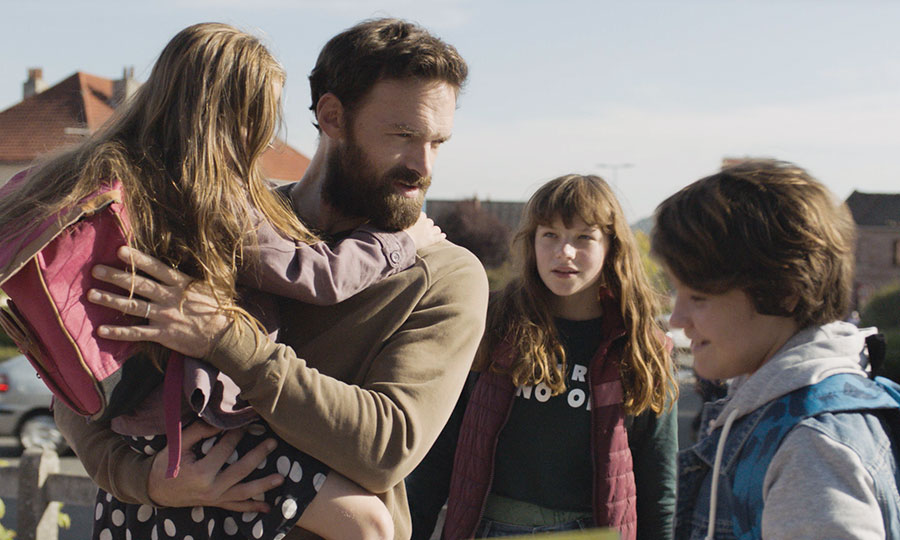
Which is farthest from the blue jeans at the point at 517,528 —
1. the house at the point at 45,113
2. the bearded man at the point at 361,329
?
the house at the point at 45,113

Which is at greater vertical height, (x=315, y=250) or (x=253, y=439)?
(x=315, y=250)

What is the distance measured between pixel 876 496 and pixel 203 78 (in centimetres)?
145

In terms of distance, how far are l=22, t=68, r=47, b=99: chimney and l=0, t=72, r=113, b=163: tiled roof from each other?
0.86 m

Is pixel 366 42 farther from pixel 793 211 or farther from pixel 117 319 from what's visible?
pixel 793 211

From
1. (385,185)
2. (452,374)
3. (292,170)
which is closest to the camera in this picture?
(452,374)

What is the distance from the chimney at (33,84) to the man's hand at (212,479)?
41366mm

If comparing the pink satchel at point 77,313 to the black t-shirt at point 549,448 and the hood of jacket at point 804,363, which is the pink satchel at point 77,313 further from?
the black t-shirt at point 549,448

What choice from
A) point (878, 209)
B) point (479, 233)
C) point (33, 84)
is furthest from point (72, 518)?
point (878, 209)

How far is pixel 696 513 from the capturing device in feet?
5.49

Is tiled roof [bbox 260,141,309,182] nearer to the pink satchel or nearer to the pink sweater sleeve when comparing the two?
the pink sweater sleeve

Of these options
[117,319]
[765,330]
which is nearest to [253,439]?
[117,319]

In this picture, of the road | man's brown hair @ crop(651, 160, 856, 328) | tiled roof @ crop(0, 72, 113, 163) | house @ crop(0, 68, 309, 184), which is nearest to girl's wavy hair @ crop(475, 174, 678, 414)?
man's brown hair @ crop(651, 160, 856, 328)

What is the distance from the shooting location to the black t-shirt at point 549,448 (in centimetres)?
276

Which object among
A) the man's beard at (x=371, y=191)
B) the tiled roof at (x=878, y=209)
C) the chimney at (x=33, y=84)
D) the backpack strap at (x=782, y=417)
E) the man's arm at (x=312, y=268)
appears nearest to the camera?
the backpack strap at (x=782, y=417)
